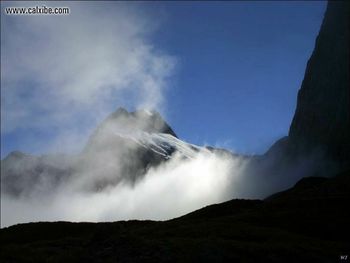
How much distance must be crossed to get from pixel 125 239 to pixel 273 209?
37.1 m

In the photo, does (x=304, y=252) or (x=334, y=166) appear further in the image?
(x=334, y=166)

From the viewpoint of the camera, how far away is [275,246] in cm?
4000

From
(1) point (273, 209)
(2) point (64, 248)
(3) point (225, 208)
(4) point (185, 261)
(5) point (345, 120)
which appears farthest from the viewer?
(5) point (345, 120)

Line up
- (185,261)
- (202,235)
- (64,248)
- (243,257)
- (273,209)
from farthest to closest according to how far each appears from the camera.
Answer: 1. (273,209)
2. (202,235)
3. (64,248)
4. (243,257)
5. (185,261)

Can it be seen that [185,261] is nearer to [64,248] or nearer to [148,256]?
[148,256]

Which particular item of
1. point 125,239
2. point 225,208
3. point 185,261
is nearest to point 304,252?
point 185,261

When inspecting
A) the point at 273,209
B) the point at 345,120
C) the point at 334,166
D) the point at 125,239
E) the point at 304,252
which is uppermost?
the point at 345,120

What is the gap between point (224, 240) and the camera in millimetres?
41375

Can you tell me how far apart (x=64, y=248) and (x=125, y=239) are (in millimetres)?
7132

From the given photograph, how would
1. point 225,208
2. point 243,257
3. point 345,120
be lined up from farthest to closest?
1. point 345,120
2. point 225,208
3. point 243,257

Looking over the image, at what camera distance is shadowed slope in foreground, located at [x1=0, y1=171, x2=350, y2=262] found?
3606cm

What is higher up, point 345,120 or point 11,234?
point 345,120

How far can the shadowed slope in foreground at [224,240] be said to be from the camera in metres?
36.1

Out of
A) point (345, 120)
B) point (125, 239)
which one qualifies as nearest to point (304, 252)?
point (125, 239)
